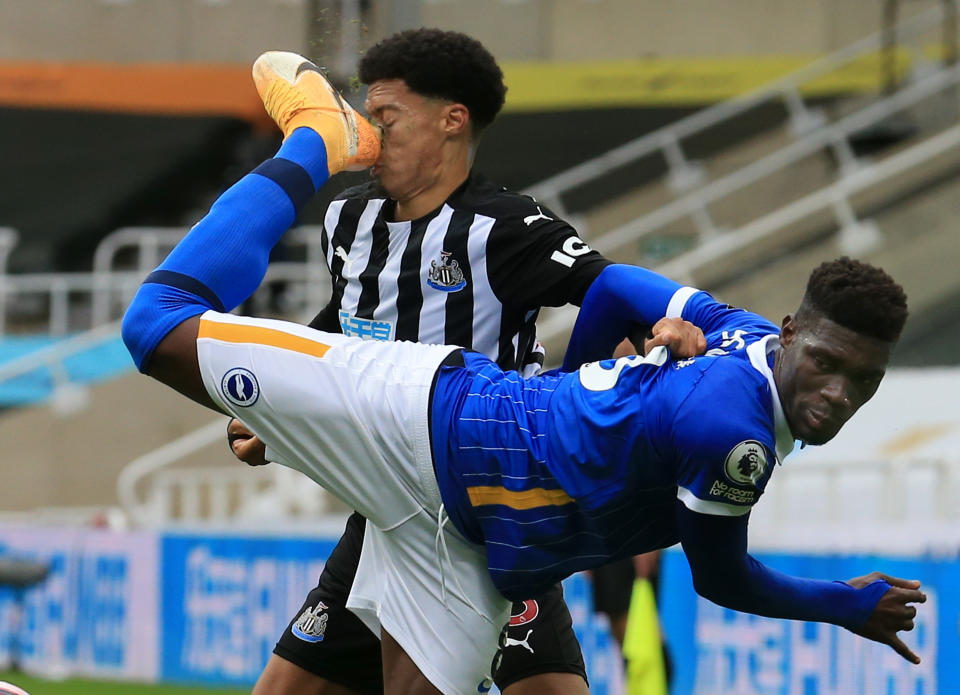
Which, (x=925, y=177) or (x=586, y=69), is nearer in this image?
(x=925, y=177)

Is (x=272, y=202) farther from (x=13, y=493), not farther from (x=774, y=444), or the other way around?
(x=13, y=493)

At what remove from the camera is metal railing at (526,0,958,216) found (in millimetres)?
14922

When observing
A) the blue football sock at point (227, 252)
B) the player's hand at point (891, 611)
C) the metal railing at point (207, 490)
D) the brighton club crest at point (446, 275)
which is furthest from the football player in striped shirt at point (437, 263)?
the metal railing at point (207, 490)

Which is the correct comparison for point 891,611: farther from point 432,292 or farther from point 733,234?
point 733,234

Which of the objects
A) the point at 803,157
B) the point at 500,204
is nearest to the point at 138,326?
the point at 500,204

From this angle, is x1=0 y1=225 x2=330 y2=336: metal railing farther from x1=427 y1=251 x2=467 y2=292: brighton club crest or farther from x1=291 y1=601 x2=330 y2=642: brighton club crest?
x1=427 y1=251 x2=467 y2=292: brighton club crest

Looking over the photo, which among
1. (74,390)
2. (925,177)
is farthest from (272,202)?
(74,390)

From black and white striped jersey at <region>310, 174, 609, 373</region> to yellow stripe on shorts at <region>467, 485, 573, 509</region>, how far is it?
0.73 m

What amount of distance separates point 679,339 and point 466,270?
2.72ft

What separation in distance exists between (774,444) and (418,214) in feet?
4.40

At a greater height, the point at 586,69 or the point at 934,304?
the point at 586,69

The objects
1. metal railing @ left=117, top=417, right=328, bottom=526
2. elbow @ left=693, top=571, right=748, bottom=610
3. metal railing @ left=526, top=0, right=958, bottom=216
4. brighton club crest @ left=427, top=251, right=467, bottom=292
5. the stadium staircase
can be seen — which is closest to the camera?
elbow @ left=693, top=571, right=748, bottom=610

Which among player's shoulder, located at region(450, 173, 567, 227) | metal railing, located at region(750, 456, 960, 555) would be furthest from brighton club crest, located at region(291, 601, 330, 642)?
metal railing, located at region(750, 456, 960, 555)

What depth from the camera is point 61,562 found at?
1197 cm
